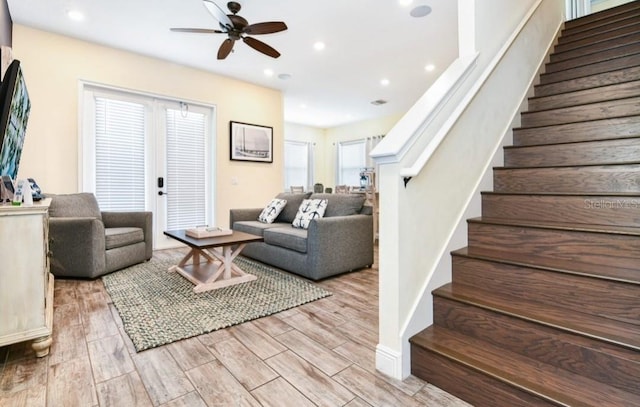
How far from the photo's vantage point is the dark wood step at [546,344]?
106 centimetres

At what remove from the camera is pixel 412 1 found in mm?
3074

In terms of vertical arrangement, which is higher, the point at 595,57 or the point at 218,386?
the point at 595,57

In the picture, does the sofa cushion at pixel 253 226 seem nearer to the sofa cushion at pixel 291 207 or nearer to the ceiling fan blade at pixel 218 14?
the sofa cushion at pixel 291 207

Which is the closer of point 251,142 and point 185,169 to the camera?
point 185,169

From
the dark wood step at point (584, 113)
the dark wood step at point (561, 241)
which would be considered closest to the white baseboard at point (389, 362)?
the dark wood step at point (561, 241)

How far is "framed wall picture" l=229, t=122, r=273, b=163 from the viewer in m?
5.19

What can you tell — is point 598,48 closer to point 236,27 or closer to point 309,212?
point 309,212

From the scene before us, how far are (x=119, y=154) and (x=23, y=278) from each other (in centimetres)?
317

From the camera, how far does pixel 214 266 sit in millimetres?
3273

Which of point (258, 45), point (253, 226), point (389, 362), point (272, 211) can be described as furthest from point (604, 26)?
point (253, 226)

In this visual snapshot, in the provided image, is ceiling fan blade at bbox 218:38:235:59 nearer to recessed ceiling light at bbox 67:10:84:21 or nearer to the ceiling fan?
the ceiling fan

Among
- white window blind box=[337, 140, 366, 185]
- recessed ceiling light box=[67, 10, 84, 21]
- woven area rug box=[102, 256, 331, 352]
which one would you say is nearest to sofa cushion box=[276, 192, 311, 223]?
woven area rug box=[102, 256, 331, 352]

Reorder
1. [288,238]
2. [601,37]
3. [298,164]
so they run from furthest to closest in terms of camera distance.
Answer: [298,164], [288,238], [601,37]

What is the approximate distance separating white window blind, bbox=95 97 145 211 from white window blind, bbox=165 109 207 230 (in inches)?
15.0
